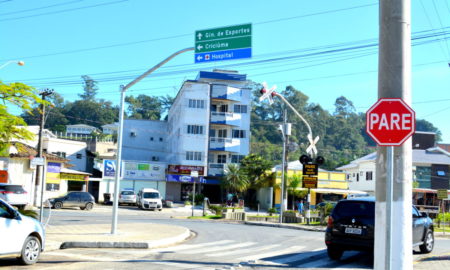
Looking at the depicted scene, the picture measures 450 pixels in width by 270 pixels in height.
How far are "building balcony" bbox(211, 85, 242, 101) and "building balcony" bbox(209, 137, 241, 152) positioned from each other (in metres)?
5.49

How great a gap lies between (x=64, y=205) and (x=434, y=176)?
1742 inches

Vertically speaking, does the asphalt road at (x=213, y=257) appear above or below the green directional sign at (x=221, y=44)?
below

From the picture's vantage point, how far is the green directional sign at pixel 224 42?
16.1m

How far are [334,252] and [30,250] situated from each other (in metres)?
7.43

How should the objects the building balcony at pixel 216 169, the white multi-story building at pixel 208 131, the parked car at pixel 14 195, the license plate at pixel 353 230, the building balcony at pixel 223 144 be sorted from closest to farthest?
1. the license plate at pixel 353 230
2. the parked car at pixel 14 195
3. the white multi-story building at pixel 208 131
4. the building balcony at pixel 216 169
5. the building balcony at pixel 223 144

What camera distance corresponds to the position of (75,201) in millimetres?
40562

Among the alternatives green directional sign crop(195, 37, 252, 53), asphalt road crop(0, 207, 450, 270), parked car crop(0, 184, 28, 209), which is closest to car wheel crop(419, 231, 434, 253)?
asphalt road crop(0, 207, 450, 270)

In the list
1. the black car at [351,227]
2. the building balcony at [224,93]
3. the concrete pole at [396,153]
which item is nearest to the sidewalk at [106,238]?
the black car at [351,227]

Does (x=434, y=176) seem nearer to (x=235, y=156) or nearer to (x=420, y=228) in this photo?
(x=235, y=156)

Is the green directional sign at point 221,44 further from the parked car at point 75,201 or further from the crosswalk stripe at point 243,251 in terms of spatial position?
the parked car at point 75,201

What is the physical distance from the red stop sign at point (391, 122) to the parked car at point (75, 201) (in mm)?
37285

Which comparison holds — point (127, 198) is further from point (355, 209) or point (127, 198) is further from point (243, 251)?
point (355, 209)

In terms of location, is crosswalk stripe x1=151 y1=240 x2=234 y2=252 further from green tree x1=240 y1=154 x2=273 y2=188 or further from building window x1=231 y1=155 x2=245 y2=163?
building window x1=231 y1=155 x2=245 y2=163

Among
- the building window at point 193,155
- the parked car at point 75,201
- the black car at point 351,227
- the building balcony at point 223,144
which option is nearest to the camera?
the black car at point 351,227
